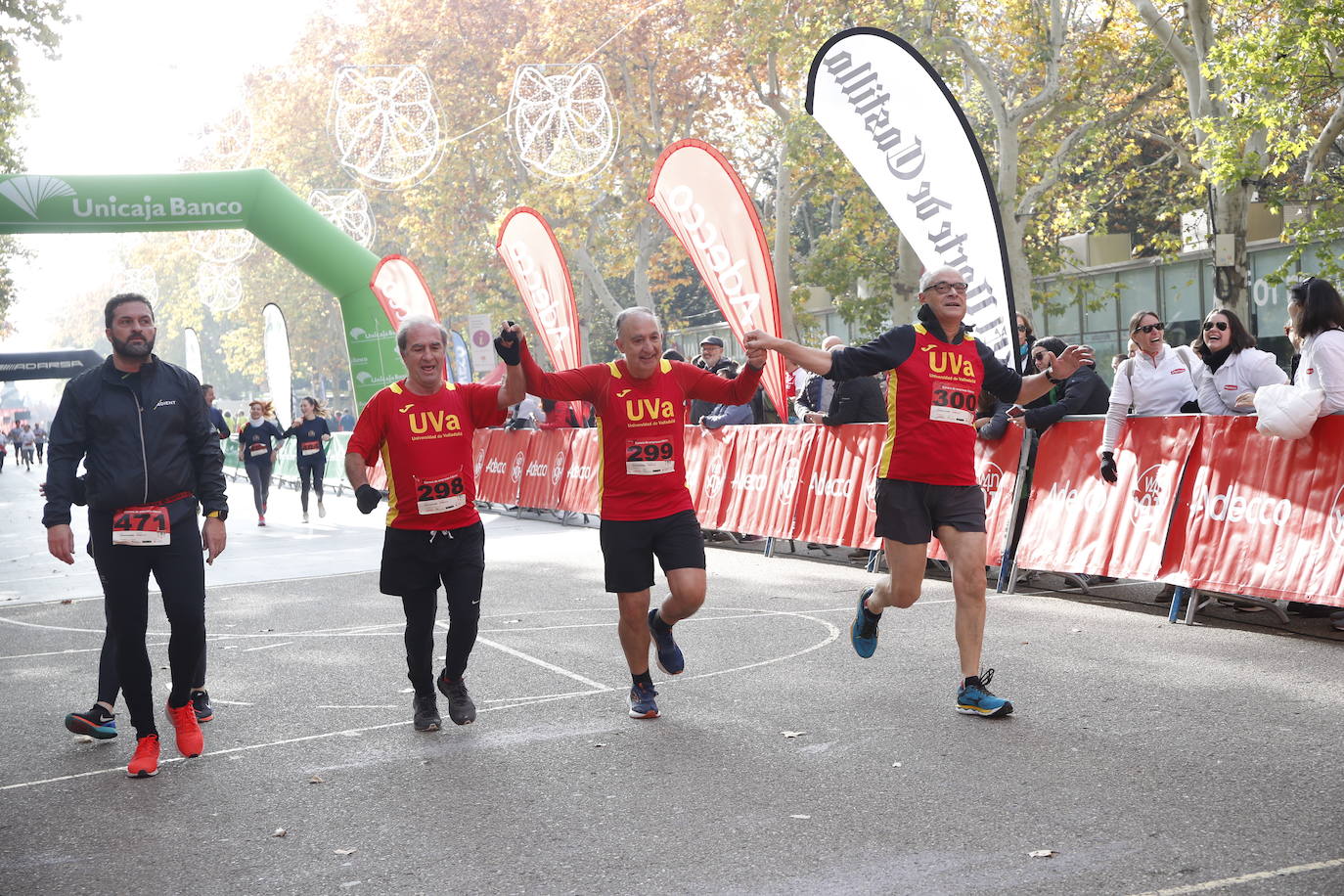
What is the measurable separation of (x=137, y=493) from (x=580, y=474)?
1182 cm

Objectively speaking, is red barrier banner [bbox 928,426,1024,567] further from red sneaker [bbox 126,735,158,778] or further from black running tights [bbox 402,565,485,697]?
red sneaker [bbox 126,735,158,778]

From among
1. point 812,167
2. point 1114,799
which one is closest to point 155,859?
point 1114,799

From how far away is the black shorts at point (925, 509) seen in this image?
6461 millimetres

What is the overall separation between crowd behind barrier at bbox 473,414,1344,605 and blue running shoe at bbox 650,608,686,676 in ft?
10.00

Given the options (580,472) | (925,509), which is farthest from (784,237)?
(925,509)

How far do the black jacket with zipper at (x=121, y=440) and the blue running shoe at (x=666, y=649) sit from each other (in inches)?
82.1

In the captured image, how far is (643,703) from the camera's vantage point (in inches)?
255

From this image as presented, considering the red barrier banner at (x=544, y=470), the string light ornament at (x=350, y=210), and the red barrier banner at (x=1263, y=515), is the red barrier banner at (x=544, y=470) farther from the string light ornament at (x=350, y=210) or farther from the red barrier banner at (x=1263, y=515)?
the red barrier banner at (x=1263, y=515)

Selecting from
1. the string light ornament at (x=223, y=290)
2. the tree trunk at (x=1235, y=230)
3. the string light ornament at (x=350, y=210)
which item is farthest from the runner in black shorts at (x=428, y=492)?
the string light ornament at (x=223, y=290)

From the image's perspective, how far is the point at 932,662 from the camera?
24.7ft

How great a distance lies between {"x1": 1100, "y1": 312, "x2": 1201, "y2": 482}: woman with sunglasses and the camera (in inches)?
373

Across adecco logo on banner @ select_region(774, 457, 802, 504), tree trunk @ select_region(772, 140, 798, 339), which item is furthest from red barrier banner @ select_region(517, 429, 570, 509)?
tree trunk @ select_region(772, 140, 798, 339)

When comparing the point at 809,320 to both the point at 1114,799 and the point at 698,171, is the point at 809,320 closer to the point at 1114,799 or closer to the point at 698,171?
the point at 698,171

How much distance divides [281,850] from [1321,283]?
629 centimetres
